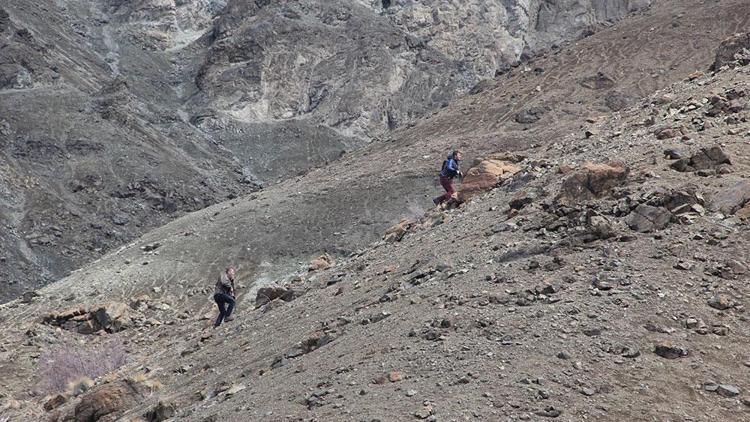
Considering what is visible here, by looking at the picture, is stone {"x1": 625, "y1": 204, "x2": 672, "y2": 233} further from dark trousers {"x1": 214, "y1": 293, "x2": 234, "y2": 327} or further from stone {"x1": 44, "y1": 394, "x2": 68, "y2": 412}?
stone {"x1": 44, "y1": 394, "x2": 68, "y2": 412}

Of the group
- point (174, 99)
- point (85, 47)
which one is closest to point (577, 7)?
point (174, 99)

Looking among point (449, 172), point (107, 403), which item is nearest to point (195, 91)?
point (449, 172)

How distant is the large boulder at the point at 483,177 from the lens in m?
15.9

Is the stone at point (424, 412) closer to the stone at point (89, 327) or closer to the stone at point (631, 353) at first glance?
→ the stone at point (631, 353)

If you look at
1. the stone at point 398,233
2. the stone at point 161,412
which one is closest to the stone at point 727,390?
the stone at point 161,412

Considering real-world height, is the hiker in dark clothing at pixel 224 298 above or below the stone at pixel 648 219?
below

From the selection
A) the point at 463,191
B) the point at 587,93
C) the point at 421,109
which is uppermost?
the point at 463,191

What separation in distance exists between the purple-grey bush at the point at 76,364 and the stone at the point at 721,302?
11018 millimetres

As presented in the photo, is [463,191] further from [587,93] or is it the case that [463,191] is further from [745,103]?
[587,93]

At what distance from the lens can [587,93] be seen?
35938 millimetres

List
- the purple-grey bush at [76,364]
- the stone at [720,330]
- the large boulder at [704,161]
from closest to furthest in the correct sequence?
the stone at [720,330] → the large boulder at [704,161] → the purple-grey bush at [76,364]

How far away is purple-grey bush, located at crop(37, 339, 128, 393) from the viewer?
54.6ft

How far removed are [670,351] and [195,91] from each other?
7157cm

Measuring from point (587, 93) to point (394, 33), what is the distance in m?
45.0
